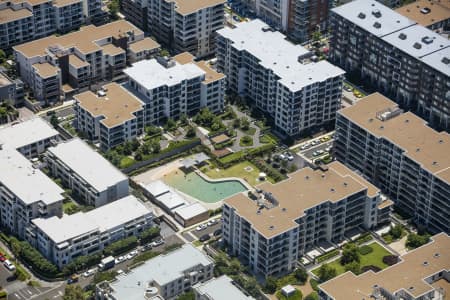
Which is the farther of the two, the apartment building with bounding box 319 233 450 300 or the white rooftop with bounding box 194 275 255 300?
the white rooftop with bounding box 194 275 255 300

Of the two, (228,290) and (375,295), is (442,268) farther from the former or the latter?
(228,290)

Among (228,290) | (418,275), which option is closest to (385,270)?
(418,275)

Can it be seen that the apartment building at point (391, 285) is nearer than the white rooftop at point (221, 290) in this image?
Yes

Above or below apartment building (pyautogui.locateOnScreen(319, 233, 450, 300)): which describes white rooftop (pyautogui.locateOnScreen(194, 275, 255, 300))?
below

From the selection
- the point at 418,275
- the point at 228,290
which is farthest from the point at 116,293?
the point at 418,275

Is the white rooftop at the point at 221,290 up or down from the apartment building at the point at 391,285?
down

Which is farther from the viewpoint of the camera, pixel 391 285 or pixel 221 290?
pixel 221 290
